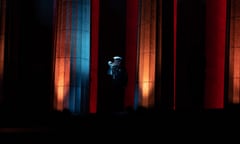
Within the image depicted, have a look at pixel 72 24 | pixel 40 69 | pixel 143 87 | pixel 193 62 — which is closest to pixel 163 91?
pixel 143 87

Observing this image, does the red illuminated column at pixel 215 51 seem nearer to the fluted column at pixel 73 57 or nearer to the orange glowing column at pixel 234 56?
the orange glowing column at pixel 234 56

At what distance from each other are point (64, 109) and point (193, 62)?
5767 mm

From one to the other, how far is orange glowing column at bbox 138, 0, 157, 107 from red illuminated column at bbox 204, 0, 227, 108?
10.4 ft

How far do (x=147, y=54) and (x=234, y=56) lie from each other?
3673 mm

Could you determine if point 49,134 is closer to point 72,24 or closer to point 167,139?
point 167,139

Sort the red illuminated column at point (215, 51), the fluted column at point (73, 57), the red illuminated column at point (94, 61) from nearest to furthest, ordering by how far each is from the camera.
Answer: the fluted column at point (73, 57) < the red illuminated column at point (215, 51) < the red illuminated column at point (94, 61)

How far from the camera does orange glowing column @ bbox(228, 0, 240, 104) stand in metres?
16.5

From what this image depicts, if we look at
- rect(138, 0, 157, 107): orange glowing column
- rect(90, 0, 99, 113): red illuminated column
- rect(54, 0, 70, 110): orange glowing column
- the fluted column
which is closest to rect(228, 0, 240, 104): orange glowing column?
rect(138, 0, 157, 107): orange glowing column

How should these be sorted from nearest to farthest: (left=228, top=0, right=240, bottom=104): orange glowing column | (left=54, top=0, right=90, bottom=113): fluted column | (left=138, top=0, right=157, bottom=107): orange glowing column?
(left=228, top=0, right=240, bottom=104): orange glowing column, (left=138, top=0, right=157, bottom=107): orange glowing column, (left=54, top=0, right=90, bottom=113): fluted column

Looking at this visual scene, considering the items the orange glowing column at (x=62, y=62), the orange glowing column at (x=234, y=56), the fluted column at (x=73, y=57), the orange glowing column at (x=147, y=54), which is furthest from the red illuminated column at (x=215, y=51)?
the orange glowing column at (x=62, y=62)

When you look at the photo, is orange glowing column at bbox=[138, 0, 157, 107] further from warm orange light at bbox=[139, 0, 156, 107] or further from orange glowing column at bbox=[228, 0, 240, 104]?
orange glowing column at bbox=[228, 0, 240, 104]

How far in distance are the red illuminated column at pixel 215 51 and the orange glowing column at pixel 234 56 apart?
391 cm

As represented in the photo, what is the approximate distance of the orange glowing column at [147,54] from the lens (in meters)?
18.9

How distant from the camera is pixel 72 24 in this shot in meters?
20.4
